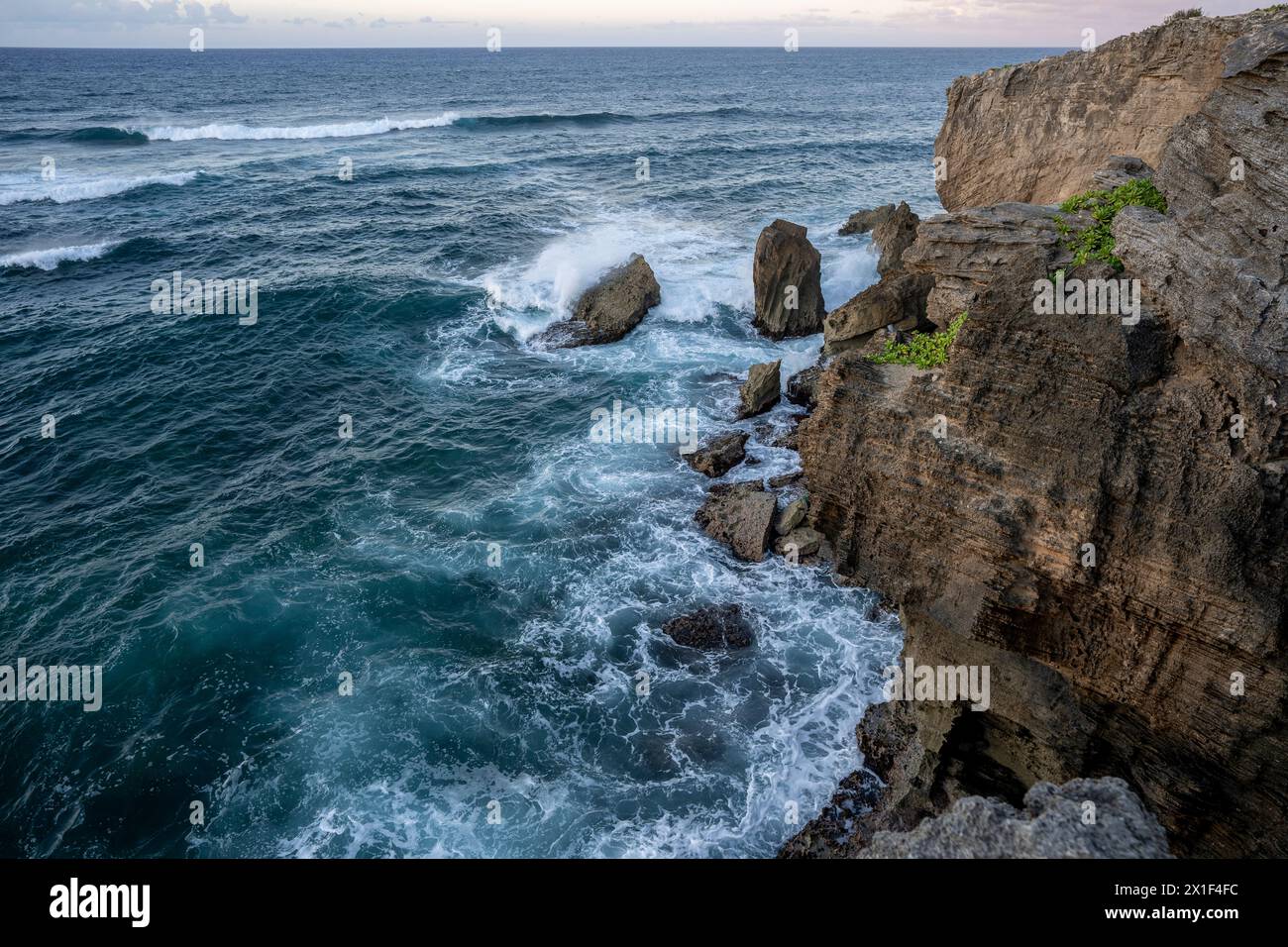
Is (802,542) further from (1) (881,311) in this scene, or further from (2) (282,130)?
(2) (282,130)

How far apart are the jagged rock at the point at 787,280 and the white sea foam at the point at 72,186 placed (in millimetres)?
50466

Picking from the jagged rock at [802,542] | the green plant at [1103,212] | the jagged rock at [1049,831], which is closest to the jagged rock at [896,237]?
the jagged rock at [802,542]

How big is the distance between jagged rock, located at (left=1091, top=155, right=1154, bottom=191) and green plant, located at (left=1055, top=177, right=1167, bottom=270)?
321 millimetres

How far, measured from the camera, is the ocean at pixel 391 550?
16625mm

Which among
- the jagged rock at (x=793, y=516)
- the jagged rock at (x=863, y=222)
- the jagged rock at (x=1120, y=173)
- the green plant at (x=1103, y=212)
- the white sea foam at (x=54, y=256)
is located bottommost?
the jagged rock at (x=793, y=516)

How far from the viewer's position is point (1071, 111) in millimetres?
25281

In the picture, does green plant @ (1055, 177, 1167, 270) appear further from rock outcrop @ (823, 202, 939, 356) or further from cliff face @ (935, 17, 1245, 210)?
rock outcrop @ (823, 202, 939, 356)

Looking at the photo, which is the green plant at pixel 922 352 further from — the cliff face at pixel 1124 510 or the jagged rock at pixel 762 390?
the jagged rock at pixel 762 390

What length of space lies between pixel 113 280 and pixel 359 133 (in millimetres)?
50085

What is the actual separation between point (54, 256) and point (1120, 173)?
53104mm

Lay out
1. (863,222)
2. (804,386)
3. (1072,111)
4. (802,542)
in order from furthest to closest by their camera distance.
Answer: (863,222) → (804,386) → (1072,111) → (802,542)

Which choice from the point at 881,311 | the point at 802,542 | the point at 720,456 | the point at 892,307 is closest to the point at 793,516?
the point at 802,542
